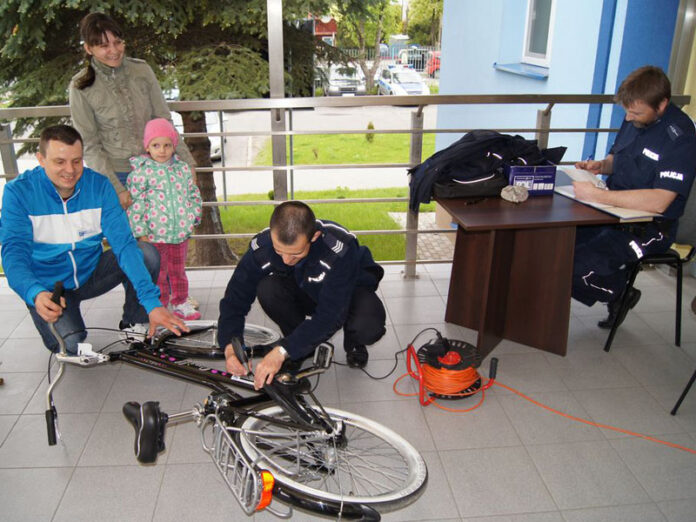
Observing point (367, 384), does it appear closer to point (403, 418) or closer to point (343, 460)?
point (403, 418)

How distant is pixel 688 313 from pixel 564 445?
1542 millimetres

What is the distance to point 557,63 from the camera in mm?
5809

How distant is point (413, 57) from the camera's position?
16719 millimetres

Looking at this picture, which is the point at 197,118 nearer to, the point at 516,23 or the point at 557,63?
the point at 557,63

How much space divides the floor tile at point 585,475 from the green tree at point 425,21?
1468 centimetres

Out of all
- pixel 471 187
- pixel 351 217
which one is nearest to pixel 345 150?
pixel 351 217

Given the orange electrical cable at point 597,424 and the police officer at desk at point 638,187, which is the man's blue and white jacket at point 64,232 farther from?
the police officer at desk at point 638,187

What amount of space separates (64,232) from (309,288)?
1094 mm

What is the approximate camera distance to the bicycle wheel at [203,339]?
2506 millimetres

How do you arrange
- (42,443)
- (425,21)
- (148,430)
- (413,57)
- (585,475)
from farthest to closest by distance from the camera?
1. (413,57)
2. (425,21)
3. (42,443)
4. (585,475)
5. (148,430)

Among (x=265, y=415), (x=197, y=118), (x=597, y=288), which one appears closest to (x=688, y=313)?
(x=597, y=288)

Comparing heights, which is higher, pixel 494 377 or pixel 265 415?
pixel 265 415

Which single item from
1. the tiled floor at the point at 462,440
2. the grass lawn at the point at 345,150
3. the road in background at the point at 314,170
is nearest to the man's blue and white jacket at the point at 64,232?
the tiled floor at the point at 462,440

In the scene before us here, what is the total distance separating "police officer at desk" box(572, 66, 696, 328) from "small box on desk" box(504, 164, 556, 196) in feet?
0.45
